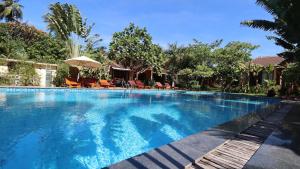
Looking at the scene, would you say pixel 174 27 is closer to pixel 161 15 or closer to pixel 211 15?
pixel 161 15

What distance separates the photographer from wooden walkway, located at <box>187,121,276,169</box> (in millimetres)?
3762

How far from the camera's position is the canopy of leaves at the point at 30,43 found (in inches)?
966

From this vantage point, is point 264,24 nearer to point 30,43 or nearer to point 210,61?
point 210,61

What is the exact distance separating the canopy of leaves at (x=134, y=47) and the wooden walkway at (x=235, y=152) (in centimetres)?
1934

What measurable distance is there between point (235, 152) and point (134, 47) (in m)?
21.1

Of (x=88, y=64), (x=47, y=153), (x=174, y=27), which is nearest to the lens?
(x=47, y=153)

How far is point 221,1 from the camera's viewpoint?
20359 millimetres

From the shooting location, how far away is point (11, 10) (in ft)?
78.2

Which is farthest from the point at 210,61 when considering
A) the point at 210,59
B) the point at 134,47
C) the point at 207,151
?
the point at 207,151

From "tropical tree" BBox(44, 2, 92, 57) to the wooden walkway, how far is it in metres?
19.6

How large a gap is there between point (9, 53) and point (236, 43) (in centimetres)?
2152

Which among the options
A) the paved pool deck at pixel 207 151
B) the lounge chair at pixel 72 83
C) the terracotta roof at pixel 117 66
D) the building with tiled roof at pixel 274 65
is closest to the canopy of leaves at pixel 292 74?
the building with tiled roof at pixel 274 65

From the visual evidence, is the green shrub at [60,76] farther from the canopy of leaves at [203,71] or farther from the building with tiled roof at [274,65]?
the building with tiled roof at [274,65]

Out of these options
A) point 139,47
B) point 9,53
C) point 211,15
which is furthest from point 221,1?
point 9,53
